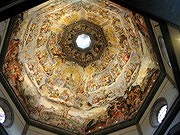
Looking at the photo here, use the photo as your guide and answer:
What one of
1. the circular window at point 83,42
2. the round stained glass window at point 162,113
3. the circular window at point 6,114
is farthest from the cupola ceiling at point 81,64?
the round stained glass window at point 162,113

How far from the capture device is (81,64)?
53.3 ft

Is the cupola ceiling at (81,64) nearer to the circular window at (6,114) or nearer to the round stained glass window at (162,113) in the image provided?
the circular window at (6,114)

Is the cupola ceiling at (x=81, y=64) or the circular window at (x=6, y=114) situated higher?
the cupola ceiling at (x=81, y=64)

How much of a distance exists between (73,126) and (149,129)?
3526mm

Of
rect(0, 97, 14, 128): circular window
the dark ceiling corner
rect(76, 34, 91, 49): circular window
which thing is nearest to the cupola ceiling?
rect(76, 34, 91, 49): circular window

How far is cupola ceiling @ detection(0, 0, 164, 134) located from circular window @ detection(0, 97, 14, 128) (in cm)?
101

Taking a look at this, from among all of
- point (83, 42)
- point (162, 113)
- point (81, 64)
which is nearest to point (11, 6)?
point (162, 113)

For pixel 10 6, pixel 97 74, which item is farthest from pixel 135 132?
pixel 10 6

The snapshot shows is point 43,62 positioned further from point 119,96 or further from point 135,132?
point 135,132

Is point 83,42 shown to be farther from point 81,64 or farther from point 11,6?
point 11,6

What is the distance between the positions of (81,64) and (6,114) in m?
5.37

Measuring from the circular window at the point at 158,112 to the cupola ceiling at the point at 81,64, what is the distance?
0.89 m

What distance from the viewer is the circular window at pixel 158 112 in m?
11.4

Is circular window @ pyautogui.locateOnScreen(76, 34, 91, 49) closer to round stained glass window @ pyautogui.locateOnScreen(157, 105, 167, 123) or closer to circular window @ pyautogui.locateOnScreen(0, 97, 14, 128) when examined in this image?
circular window @ pyautogui.locateOnScreen(0, 97, 14, 128)
